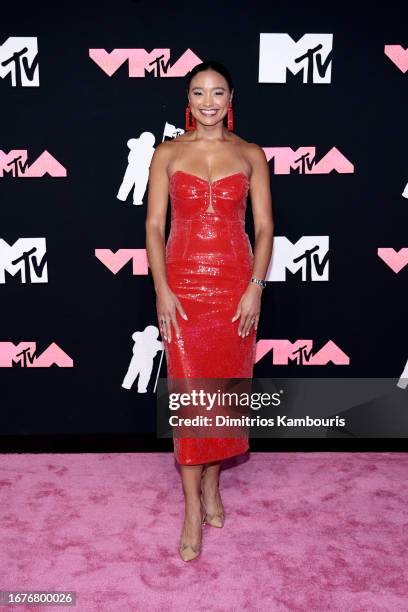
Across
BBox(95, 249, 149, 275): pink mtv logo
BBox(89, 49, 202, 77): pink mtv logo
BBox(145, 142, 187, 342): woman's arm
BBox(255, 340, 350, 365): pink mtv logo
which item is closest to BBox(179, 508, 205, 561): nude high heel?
BBox(145, 142, 187, 342): woman's arm

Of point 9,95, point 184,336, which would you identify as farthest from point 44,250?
point 184,336

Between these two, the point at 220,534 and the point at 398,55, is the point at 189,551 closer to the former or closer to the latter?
the point at 220,534

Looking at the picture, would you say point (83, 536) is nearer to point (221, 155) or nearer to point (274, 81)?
point (221, 155)

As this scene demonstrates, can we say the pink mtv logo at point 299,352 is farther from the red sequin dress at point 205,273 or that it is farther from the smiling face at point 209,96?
the smiling face at point 209,96

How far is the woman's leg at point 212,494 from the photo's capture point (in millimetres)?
2680

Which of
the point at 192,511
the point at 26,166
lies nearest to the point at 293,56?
the point at 26,166

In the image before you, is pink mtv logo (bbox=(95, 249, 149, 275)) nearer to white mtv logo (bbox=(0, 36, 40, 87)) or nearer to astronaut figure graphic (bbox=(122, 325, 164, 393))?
astronaut figure graphic (bbox=(122, 325, 164, 393))

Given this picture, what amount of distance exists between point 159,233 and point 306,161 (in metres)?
1.02

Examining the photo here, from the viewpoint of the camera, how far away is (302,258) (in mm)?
3223

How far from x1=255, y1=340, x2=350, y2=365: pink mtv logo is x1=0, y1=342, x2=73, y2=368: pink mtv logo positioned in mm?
1054

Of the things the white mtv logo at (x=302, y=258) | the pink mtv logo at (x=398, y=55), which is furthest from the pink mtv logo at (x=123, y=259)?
the pink mtv logo at (x=398, y=55)

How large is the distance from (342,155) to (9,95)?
66.3 inches

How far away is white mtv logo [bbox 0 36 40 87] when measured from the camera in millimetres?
2971

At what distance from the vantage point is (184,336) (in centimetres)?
248
